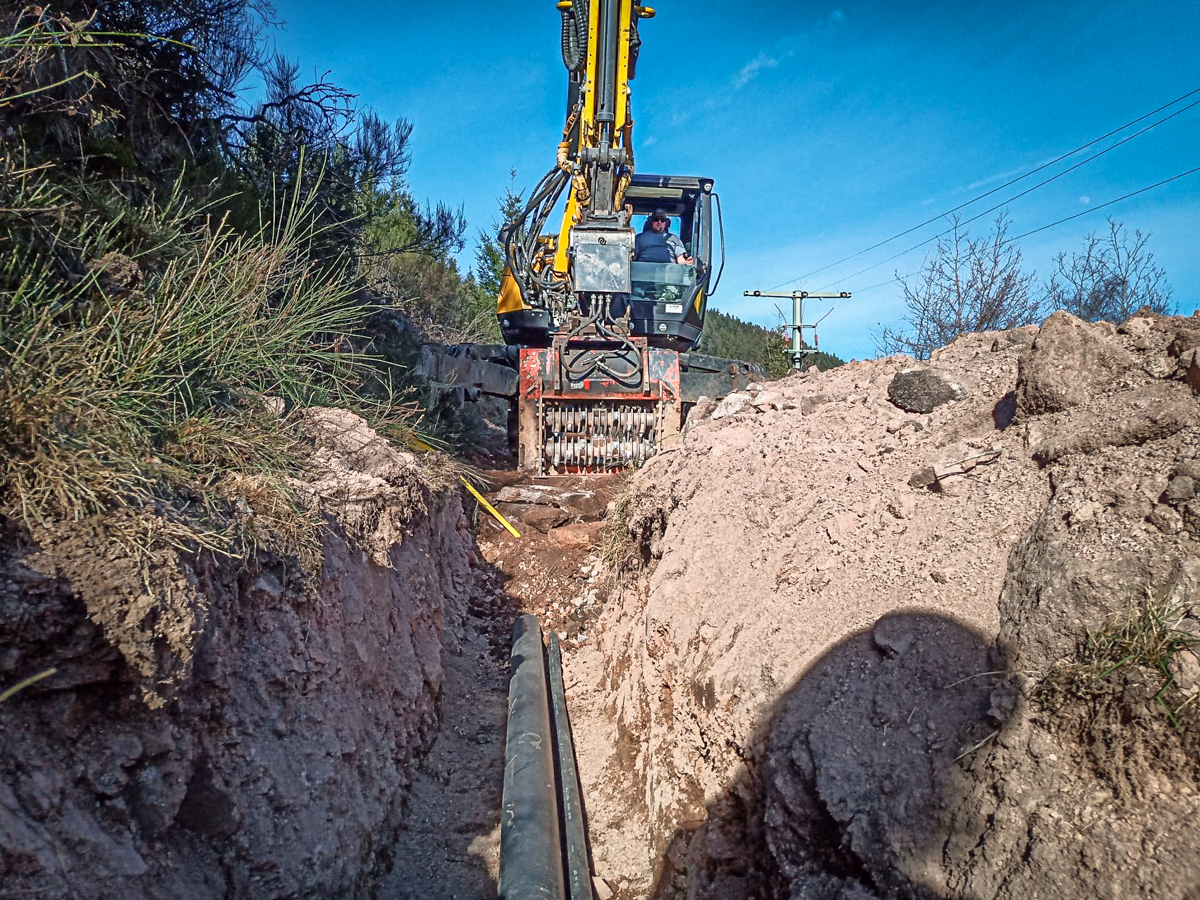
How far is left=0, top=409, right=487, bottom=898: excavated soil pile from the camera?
1.75 meters

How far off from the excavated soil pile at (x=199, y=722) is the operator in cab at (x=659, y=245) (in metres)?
7.06

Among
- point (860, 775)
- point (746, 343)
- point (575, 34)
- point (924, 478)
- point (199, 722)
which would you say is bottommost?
point (860, 775)

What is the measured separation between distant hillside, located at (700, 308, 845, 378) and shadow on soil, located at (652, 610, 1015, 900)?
741 inches

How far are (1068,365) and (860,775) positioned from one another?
1.88 meters

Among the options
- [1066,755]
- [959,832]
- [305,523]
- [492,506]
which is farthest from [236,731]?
[492,506]

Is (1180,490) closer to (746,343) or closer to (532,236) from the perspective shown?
(532,236)

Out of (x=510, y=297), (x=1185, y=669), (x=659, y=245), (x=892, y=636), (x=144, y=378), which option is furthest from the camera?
(x=659, y=245)

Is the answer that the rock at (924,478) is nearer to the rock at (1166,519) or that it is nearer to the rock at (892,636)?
the rock at (892,636)

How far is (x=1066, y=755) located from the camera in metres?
1.92

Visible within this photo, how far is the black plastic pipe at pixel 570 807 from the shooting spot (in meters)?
2.69

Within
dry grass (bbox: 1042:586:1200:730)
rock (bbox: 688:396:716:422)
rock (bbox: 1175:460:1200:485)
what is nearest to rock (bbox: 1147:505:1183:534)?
rock (bbox: 1175:460:1200:485)

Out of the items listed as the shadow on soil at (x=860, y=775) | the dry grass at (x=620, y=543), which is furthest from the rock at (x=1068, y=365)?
the dry grass at (x=620, y=543)

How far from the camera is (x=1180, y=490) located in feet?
7.18

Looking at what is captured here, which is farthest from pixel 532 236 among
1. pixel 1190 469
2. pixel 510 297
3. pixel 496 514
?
pixel 1190 469
